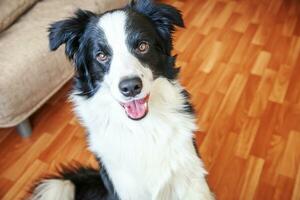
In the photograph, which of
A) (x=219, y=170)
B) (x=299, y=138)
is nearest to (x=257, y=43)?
(x=299, y=138)

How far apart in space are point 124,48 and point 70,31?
174 millimetres

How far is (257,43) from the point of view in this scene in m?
2.25

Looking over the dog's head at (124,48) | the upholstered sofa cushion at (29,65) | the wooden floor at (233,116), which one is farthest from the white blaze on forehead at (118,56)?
the wooden floor at (233,116)

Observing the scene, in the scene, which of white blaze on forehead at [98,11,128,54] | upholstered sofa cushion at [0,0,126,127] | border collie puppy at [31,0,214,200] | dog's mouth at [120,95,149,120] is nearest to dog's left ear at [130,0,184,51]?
border collie puppy at [31,0,214,200]

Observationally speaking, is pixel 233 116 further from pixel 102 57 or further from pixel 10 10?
pixel 10 10

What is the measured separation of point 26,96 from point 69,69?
274mm

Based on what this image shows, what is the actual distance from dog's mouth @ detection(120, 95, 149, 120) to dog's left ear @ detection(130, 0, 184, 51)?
0.70ft

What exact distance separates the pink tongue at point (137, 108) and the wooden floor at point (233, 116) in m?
0.67

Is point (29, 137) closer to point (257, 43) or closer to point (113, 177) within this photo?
point (113, 177)

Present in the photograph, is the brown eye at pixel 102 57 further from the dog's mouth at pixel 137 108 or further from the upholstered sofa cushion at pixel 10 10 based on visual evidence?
the upholstered sofa cushion at pixel 10 10

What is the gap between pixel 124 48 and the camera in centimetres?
101

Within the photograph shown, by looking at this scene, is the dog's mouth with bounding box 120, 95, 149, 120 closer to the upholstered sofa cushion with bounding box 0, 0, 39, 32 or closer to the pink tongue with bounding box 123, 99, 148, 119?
the pink tongue with bounding box 123, 99, 148, 119

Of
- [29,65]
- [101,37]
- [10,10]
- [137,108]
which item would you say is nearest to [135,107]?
[137,108]

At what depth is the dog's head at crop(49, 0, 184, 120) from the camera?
3.19ft
